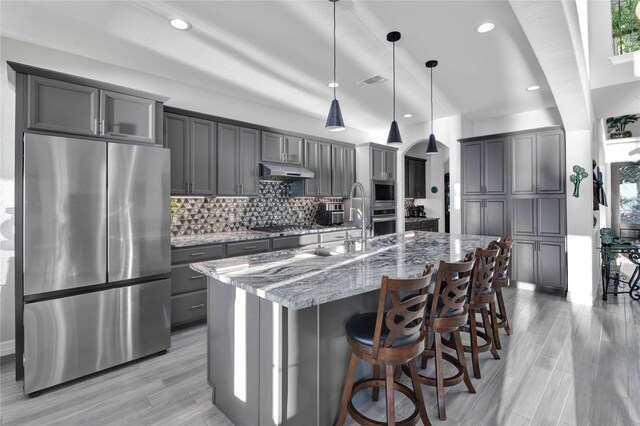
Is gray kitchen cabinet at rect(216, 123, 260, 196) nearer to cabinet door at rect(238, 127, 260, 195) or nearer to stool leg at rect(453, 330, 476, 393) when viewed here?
cabinet door at rect(238, 127, 260, 195)

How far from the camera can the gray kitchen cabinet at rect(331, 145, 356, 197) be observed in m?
5.57

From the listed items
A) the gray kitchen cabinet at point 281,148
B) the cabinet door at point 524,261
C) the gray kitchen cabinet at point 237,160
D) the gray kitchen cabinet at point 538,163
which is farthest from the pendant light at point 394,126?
the cabinet door at point 524,261

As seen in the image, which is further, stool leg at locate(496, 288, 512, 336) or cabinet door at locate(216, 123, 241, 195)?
cabinet door at locate(216, 123, 241, 195)

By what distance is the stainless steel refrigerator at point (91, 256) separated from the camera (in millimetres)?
2287

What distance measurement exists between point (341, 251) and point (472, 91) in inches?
130

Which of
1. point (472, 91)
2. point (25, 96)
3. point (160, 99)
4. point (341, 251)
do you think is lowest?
point (341, 251)

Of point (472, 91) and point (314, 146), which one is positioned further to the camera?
point (314, 146)

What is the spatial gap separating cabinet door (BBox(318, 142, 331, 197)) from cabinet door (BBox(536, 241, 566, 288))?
134 inches

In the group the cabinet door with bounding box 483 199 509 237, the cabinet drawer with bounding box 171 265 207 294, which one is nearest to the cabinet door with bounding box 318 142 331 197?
the cabinet drawer with bounding box 171 265 207 294

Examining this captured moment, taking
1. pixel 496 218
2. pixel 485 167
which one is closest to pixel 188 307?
pixel 496 218

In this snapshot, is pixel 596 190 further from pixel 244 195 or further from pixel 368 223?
pixel 244 195

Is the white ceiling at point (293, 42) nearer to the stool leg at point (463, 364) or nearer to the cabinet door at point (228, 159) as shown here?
the cabinet door at point (228, 159)

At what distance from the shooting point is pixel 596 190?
15.3 ft

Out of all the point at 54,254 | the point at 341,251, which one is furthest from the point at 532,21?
the point at 54,254
